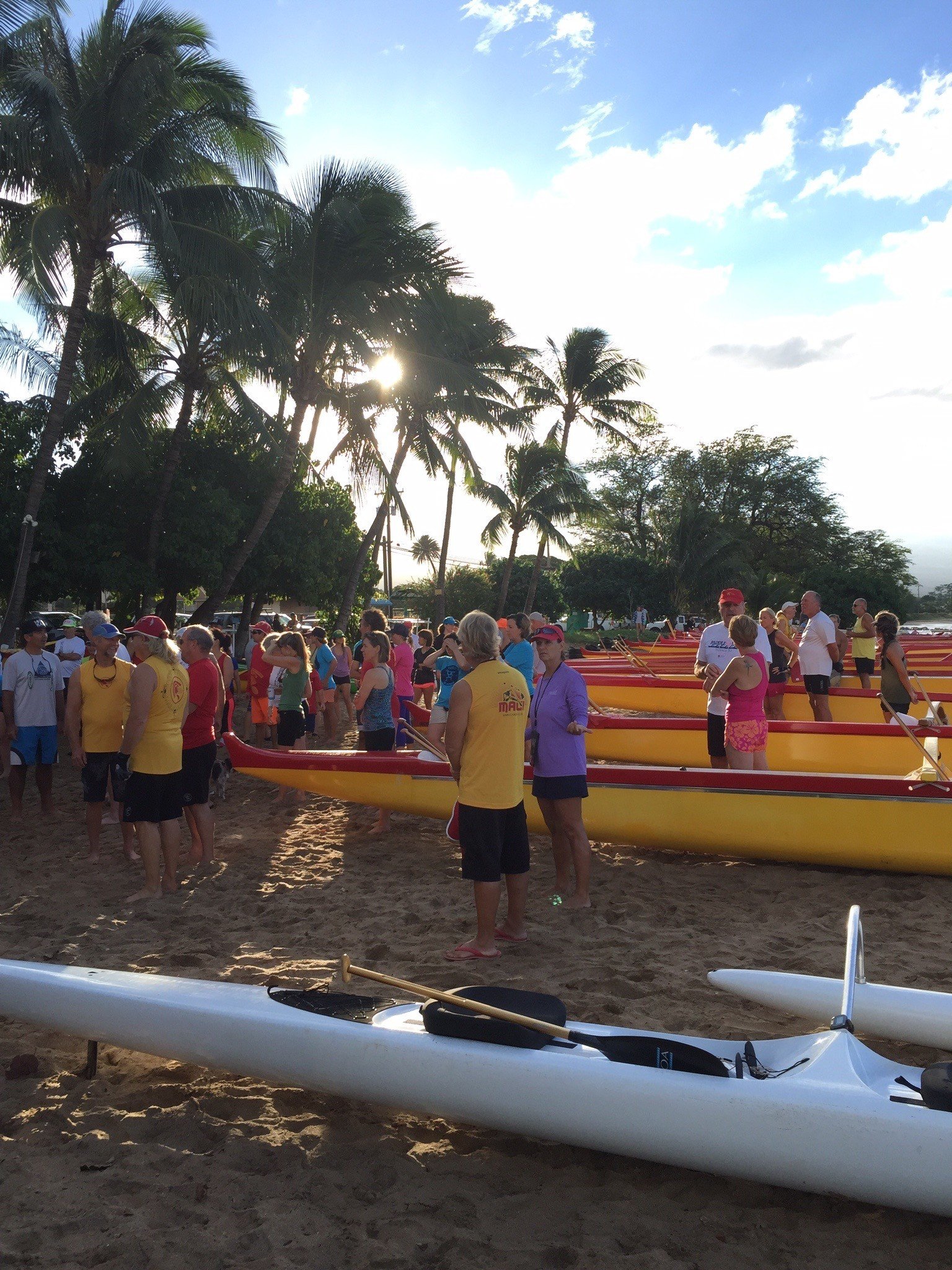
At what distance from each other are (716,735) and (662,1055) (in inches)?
157

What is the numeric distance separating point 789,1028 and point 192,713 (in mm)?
→ 3428

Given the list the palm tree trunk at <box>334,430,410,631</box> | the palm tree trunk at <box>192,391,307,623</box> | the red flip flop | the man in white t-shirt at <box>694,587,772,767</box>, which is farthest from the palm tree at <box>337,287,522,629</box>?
the red flip flop

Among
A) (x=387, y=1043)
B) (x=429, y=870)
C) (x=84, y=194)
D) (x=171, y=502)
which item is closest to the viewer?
(x=387, y=1043)

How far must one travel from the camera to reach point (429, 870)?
212 inches

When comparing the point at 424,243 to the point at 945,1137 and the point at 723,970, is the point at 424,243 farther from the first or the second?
the point at 945,1137

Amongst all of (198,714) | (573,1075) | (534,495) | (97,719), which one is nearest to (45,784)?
(97,719)

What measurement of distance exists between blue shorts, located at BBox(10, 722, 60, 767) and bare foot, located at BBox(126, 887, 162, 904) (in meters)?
2.28

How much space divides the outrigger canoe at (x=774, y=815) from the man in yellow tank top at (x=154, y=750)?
1836mm

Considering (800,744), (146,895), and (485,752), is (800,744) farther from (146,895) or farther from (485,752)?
(146,895)

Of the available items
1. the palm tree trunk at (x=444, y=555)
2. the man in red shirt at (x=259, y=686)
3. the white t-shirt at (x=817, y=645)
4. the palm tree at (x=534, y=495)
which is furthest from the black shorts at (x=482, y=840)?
the palm tree at (x=534, y=495)

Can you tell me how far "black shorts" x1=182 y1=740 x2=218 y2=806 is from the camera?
5.09 meters

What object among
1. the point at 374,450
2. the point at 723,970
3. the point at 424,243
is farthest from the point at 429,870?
the point at 374,450

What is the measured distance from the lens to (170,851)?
484cm

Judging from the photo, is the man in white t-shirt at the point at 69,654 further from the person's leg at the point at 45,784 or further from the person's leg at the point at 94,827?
the person's leg at the point at 94,827
